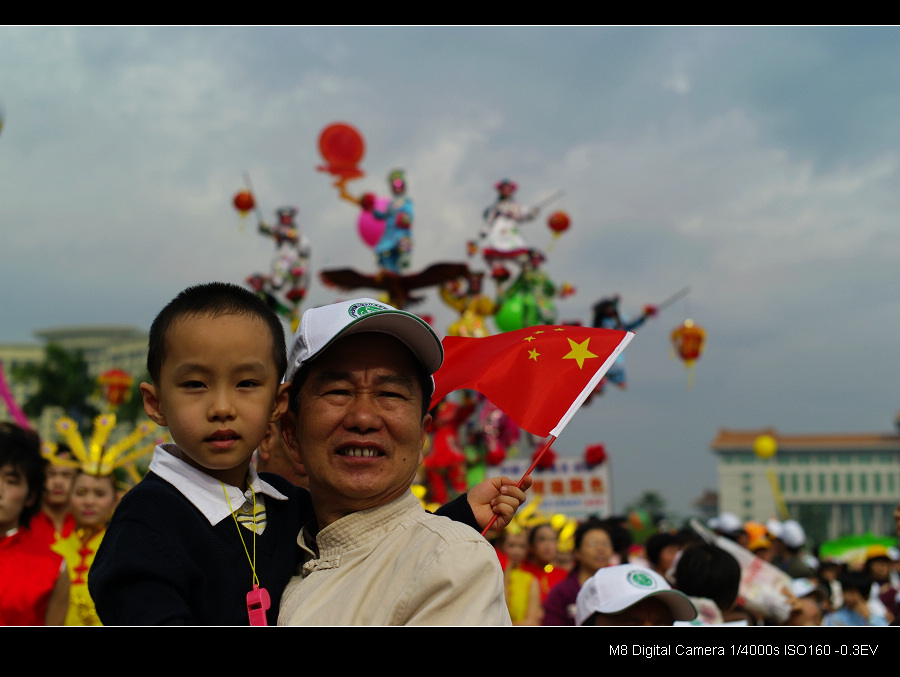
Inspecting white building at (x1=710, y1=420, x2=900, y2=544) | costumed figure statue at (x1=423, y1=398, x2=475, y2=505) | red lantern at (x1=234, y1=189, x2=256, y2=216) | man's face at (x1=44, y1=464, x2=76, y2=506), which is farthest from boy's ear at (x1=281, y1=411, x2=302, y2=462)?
white building at (x1=710, y1=420, x2=900, y2=544)

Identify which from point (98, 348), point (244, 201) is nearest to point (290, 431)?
point (244, 201)

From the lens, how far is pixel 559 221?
49.3 feet

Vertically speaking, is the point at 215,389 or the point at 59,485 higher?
the point at 215,389

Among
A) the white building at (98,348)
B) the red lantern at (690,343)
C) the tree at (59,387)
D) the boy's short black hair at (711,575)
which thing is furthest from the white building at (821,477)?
the boy's short black hair at (711,575)

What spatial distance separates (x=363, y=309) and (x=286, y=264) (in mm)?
14118

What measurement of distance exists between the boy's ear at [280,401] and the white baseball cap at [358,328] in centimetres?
3

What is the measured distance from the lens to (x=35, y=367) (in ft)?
93.6

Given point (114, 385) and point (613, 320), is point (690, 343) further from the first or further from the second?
point (114, 385)

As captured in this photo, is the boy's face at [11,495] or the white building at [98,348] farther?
the white building at [98,348]

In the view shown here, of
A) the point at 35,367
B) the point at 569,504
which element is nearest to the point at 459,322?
the point at 569,504

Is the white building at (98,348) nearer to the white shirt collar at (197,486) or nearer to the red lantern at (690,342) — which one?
the red lantern at (690,342)

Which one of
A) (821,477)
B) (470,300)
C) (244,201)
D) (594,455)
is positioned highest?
(244,201)

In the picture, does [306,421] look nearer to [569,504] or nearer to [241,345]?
[241,345]

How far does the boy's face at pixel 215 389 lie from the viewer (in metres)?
1.56
